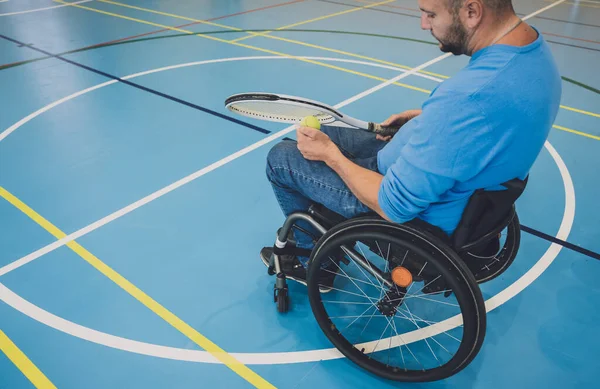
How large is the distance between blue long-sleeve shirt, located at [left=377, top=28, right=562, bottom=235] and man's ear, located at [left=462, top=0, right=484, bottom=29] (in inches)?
4.0

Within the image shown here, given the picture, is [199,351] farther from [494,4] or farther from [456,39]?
[494,4]

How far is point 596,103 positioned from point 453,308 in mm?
3545

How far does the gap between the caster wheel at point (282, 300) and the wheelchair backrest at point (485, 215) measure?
0.96 m

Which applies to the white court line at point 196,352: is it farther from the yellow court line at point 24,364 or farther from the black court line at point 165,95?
the black court line at point 165,95

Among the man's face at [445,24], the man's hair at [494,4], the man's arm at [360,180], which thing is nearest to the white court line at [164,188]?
the man's arm at [360,180]

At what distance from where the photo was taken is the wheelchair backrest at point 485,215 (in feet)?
5.37

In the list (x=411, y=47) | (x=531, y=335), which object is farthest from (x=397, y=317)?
(x=411, y=47)

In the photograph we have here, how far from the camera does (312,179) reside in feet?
6.61

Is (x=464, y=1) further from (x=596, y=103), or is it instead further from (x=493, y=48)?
(x=596, y=103)

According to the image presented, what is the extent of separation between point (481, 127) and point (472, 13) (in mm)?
402

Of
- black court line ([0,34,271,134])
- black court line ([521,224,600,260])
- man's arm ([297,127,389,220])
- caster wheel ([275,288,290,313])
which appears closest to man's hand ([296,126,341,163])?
man's arm ([297,127,389,220])

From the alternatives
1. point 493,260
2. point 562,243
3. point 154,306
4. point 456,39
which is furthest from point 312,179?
point 562,243

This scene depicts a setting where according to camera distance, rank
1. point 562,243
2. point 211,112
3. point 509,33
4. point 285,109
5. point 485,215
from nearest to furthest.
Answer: point 509,33
point 485,215
point 285,109
point 562,243
point 211,112

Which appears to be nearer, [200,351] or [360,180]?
[360,180]
